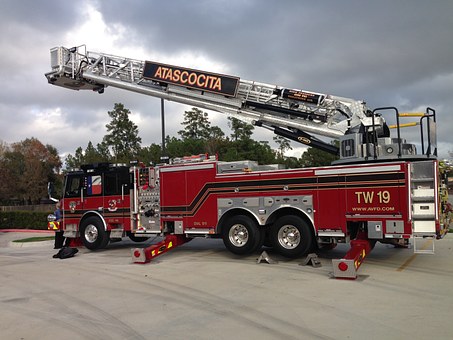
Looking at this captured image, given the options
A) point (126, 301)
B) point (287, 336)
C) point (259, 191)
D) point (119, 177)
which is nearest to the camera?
Answer: point (287, 336)

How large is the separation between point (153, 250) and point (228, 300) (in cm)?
419

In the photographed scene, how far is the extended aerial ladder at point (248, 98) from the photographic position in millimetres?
9859

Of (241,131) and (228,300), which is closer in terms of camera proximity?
(228,300)

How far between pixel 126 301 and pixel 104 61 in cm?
927

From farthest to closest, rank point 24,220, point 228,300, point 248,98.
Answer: point 24,220 < point 248,98 < point 228,300

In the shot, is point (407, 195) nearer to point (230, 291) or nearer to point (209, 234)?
point (230, 291)

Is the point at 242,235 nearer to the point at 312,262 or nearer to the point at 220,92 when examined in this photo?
the point at 312,262

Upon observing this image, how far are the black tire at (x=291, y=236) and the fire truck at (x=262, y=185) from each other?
0.02m

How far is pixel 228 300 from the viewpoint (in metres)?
6.54

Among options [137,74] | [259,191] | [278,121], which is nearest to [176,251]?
[259,191]

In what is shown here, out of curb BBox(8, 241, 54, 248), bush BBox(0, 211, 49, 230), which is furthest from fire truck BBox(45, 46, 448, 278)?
bush BBox(0, 211, 49, 230)

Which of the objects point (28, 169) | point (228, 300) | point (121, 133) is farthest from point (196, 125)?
point (228, 300)

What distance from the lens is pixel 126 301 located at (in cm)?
668

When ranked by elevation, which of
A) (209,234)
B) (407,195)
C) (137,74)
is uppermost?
(137,74)
